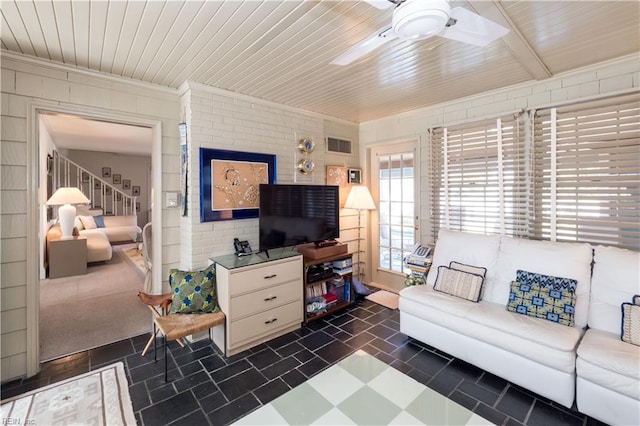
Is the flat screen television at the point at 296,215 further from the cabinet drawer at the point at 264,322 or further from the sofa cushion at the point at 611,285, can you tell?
the sofa cushion at the point at 611,285

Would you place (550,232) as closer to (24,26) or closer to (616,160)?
(616,160)

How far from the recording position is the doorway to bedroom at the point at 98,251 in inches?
121

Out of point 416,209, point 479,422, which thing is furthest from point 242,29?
point 416,209

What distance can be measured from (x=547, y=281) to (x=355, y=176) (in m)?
2.74

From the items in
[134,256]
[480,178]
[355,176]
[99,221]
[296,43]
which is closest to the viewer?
[296,43]

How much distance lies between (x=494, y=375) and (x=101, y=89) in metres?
4.20

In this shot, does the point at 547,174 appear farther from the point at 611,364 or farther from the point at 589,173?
the point at 611,364

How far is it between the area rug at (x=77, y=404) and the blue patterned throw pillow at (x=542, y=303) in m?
3.00

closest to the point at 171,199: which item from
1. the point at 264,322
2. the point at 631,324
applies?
the point at 264,322

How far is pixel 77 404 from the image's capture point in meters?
2.03

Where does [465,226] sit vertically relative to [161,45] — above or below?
below

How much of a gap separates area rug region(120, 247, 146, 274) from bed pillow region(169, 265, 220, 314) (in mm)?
3236

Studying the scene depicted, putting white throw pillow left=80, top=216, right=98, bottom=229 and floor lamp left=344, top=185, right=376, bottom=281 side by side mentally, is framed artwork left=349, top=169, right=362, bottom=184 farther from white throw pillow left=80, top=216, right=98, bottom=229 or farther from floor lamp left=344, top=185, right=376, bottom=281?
white throw pillow left=80, top=216, right=98, bottom=229

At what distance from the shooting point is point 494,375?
92.4 inches
